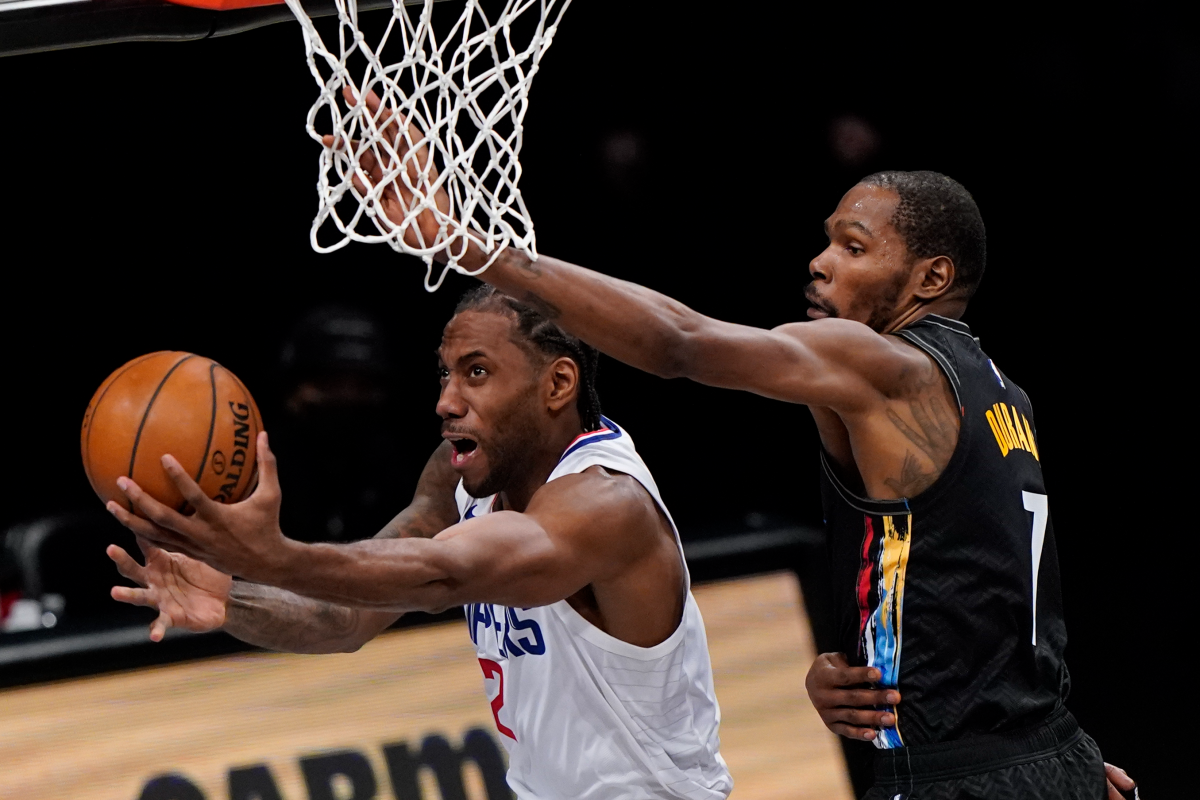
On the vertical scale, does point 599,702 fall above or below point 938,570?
below

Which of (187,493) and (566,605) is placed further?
(566,605)

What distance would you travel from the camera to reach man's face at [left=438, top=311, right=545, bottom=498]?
2.83 meters

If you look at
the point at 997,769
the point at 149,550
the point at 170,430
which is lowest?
the point at 997,769

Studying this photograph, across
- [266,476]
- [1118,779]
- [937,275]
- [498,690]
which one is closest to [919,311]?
[937,275]

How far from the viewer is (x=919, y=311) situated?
2807 mm

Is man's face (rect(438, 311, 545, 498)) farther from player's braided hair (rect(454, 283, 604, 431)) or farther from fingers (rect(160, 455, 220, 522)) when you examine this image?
fingers (rect(160, 455, 220, 522))

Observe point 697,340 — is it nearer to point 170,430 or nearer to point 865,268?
point 865,268

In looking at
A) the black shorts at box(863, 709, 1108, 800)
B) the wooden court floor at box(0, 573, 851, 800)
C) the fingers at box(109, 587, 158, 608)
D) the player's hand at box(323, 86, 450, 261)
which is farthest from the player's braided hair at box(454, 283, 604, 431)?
the wooden court floor at box(0, 573, 851, 800)

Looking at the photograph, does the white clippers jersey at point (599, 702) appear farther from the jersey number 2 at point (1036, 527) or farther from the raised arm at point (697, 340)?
the jersey number 2 at point (1036, 527)

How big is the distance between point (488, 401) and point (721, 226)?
2.53 metres

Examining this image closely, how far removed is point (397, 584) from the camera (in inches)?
86.7

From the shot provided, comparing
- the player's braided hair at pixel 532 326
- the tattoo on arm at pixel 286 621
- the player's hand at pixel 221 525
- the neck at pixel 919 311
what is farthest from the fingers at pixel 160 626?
the neck at pixel 919 311

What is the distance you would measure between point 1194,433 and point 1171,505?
26 cm

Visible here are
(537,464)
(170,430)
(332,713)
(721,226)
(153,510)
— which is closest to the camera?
(153,510)
